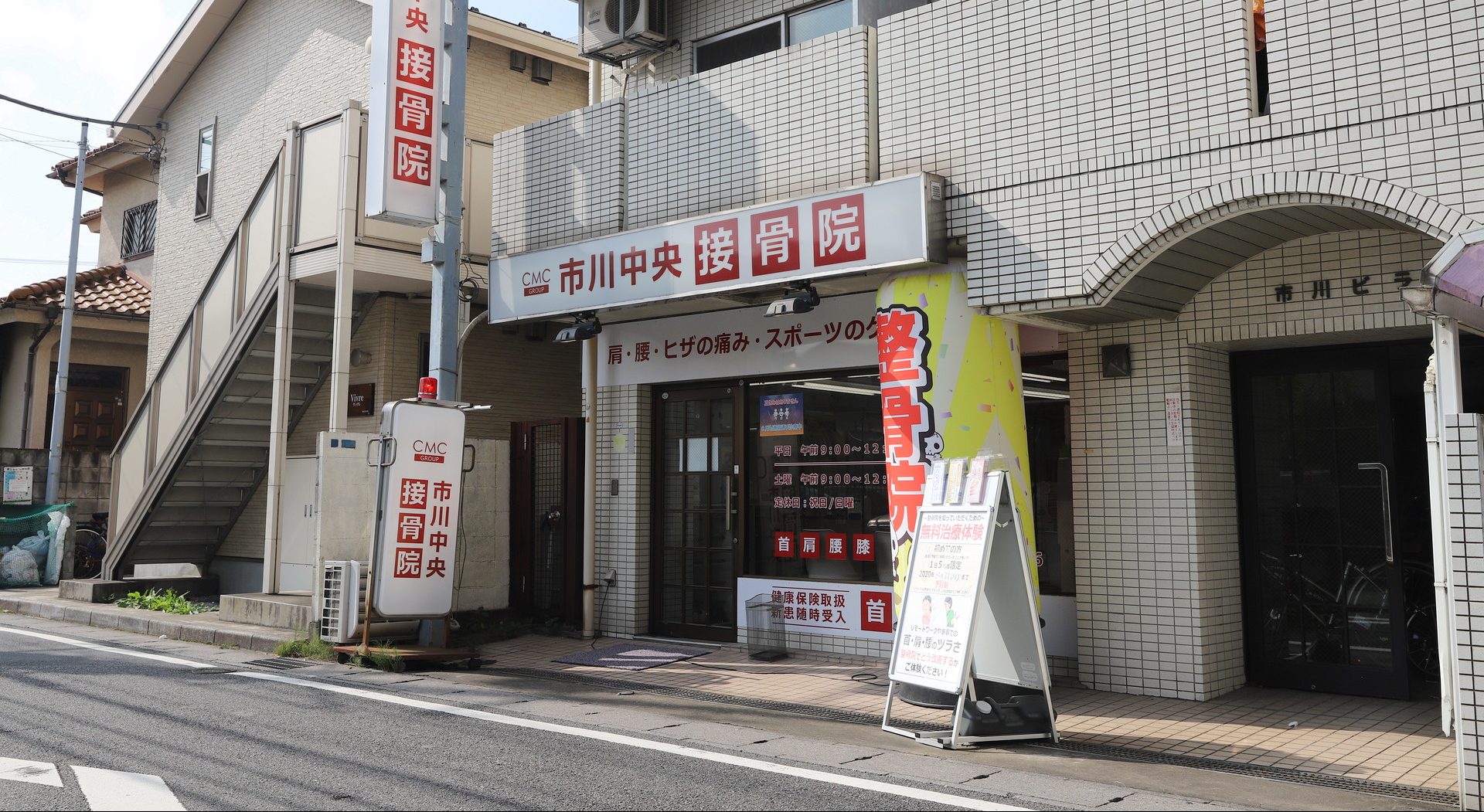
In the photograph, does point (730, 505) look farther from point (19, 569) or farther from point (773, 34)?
point (19, 569)

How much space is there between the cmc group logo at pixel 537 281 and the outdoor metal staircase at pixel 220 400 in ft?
13.4

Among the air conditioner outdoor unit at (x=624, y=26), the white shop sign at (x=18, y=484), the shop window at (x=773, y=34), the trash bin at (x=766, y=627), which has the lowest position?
the trash bin at (x=766, y=627)

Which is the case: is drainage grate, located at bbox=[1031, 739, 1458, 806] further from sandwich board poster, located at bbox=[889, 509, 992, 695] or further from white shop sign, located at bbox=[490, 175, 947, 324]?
white shop sign, located at bbox=[490, 175, 947, 324]

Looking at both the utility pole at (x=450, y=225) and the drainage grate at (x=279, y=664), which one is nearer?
the drainage grate at (x=279, y=664)

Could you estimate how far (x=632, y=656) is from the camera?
35.2 ft

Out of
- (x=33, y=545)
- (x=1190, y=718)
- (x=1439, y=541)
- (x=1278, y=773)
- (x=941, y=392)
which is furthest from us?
(x=33, y=545)

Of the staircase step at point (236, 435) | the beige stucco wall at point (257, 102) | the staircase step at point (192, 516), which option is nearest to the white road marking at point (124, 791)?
the staircase step at point (236, 435)

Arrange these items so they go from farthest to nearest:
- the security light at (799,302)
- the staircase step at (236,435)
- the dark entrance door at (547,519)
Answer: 1. the staircase step at (236,435)
2. the dark entrance door at (547,519)
3. the security light at (799,302)

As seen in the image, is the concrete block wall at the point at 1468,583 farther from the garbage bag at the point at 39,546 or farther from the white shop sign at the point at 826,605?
the garbage bag at the point at 39,546

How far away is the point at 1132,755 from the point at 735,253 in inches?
204

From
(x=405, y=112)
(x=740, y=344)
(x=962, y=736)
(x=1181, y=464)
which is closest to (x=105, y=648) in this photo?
(x=405, y=112)

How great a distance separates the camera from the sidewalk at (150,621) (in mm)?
11648

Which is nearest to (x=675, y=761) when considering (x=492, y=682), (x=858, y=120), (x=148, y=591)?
(x=492, y=682)

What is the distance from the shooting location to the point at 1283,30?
7391mm
